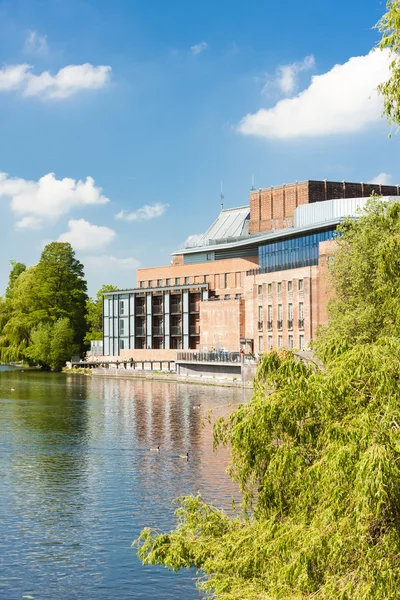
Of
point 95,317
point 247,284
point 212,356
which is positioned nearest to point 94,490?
point 212,356

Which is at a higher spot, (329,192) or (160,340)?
(329,192)

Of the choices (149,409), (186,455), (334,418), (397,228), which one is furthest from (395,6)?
(149,409)

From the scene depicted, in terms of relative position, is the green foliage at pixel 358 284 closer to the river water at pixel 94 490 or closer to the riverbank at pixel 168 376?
the river water at pixel 94 490

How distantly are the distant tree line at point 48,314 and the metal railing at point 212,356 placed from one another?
33.6 meters

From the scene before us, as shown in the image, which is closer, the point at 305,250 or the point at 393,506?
the point at 393,506

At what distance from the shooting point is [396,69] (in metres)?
17.3

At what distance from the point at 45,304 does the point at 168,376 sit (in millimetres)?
42862

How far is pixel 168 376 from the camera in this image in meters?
118

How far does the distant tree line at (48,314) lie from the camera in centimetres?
14275

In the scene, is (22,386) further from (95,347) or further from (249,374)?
(95,347)

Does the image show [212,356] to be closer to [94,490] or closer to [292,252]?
[292,252]

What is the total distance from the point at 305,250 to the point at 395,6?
83.0m

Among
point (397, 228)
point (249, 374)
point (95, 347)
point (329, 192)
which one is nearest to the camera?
point (397, 228)

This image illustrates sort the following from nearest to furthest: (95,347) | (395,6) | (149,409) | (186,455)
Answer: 1. (395,6)
2. (186,455)
3. (149,409)
4. (95,347)
